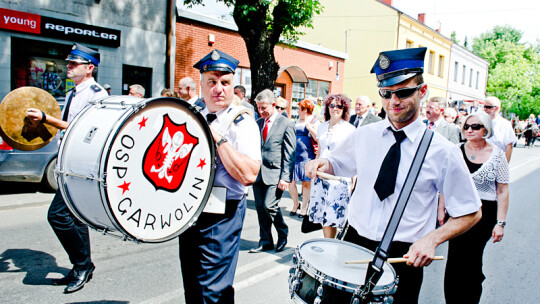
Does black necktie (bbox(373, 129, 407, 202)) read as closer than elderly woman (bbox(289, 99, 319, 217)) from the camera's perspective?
Yes

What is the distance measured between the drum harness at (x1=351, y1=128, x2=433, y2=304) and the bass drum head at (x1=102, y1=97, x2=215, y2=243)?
3.20 feet

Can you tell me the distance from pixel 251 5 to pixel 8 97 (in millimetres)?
7794

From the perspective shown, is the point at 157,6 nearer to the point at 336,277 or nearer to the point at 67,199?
the point at 67,199

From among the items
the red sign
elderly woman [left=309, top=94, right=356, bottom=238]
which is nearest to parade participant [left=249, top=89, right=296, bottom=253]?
elderly woman [left=309, top=94, right=356, bottom=238]

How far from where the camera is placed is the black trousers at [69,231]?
3.60 meters

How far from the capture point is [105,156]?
187 centimetres

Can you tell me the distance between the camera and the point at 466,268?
11.1 feet

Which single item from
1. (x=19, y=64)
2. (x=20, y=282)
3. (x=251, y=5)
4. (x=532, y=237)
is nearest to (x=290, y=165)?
(x=20, y=282)

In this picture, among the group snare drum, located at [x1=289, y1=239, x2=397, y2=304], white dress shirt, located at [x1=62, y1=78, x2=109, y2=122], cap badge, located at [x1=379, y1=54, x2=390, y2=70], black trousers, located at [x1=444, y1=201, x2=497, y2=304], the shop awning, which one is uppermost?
the shop awning

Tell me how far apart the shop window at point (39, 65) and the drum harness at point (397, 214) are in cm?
1074

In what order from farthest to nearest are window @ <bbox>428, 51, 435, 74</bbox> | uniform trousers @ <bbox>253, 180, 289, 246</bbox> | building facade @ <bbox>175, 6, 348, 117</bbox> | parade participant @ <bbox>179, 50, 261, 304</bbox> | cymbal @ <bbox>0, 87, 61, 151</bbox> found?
window @ <bbox>428, 51, 435, 74</bbox>
building facade @ <bbox>175, 6, 348, 117</bbox>
uniform trousers @ <bbox>253, 180, 289, 246</bbox>
cymbal @ <bbox>0, 87, 61, 151</bbox>
parade participant @ <bbox>179, 50, 261, 304</bbox>

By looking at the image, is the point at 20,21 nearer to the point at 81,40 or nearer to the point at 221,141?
the point at 81,40

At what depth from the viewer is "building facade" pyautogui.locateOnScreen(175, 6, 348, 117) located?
13.5 metres

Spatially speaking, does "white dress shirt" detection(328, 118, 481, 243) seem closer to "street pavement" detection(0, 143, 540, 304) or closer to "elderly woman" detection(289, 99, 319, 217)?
"street pavement" detection(0, 143, 540, 304)
